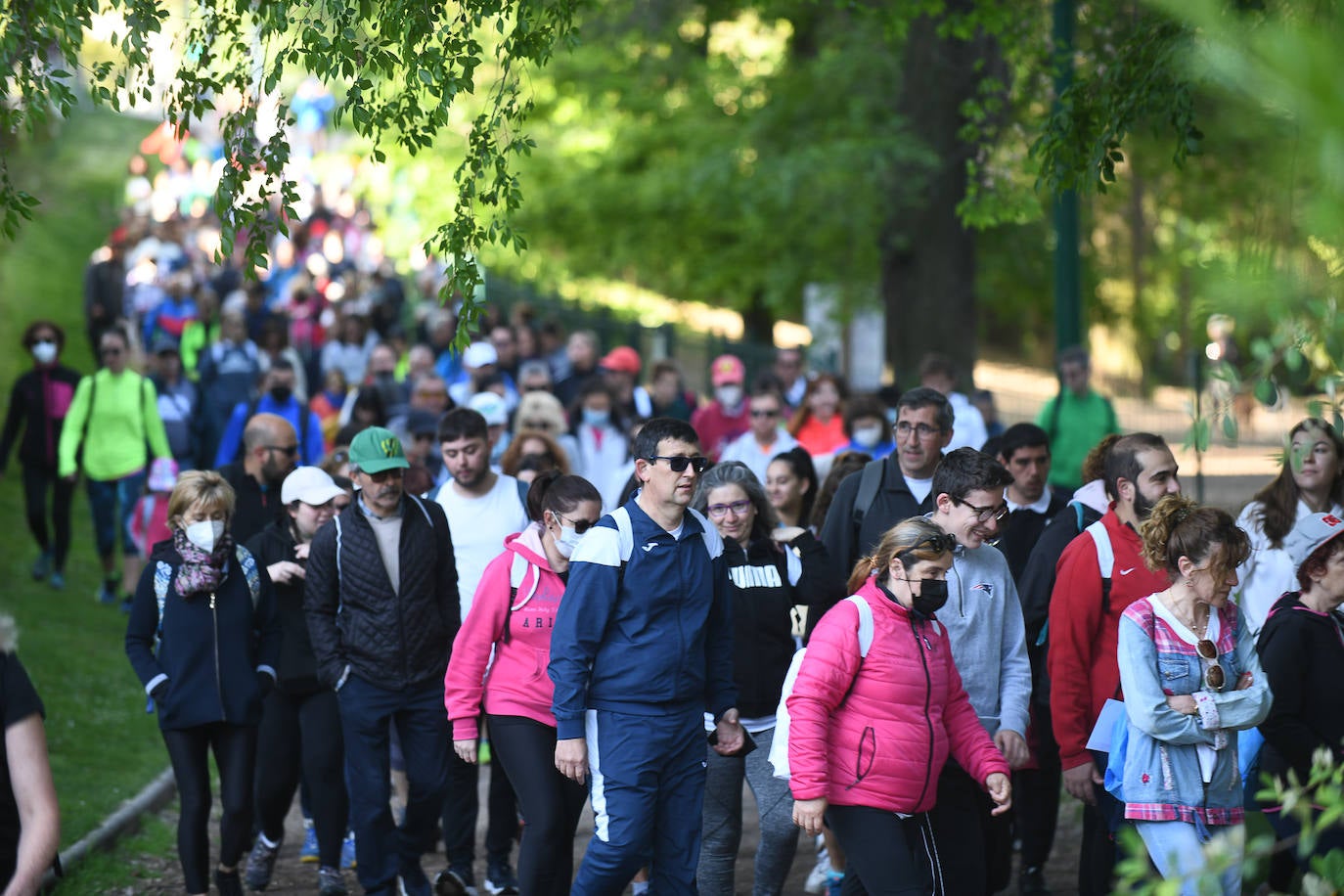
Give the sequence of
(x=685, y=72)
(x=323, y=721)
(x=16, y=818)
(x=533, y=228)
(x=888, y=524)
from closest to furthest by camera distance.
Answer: (x=16, y=818)
(x=888, y=524)
(x=323, y=721)
(x=685, y=72)
(x=533, y=228)

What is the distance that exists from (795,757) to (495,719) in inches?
64.2

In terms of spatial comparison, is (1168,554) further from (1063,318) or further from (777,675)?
(1063,318)

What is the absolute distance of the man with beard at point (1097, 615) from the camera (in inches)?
260

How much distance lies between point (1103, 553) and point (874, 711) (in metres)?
1.42

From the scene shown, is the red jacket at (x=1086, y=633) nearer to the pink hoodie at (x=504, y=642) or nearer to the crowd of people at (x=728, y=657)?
the crowd of people at (x=728, y=657)

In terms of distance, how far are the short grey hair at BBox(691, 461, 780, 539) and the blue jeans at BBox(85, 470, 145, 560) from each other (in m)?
7.94

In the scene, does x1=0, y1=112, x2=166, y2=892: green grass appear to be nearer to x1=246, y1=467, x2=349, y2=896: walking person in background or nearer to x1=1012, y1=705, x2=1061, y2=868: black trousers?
x1=246, y1=467, x2=349, y2=896: walking person in background

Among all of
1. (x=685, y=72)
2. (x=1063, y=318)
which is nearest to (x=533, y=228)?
(x=685, y=72)

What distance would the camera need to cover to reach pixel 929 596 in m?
5.80

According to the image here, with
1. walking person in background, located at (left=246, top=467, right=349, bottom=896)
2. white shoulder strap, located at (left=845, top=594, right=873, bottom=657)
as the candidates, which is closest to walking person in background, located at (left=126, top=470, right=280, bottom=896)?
walking person in background, located at (left=246, top=467, right=349, bottom=896)

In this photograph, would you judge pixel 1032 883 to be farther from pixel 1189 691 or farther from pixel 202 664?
pixel 202 664

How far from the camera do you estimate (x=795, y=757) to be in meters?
5.64

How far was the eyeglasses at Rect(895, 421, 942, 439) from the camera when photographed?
7.56 meters

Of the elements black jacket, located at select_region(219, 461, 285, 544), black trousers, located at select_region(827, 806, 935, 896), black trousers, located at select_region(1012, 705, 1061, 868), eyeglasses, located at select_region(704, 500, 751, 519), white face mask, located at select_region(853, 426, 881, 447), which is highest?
white face mask, located at select_region(853, 426, 881, 447)
